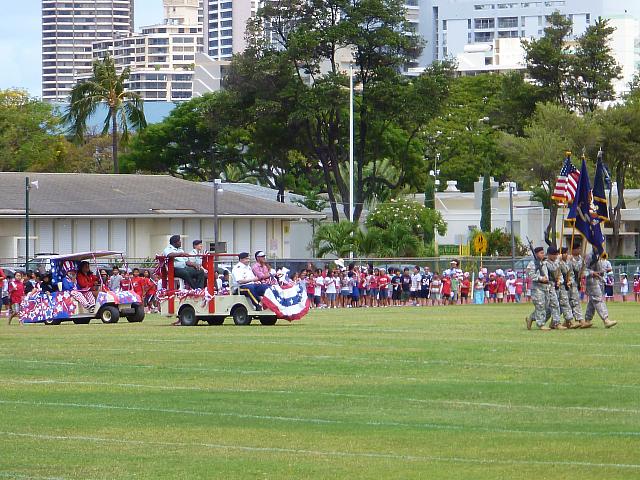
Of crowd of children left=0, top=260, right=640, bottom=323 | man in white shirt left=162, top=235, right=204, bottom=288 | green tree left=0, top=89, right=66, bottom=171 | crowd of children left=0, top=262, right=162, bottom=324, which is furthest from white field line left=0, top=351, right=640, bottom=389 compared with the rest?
green tree left=0, top=89, right=66, bottom=171

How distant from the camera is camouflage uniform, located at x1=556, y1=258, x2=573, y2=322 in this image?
29203 millimetres

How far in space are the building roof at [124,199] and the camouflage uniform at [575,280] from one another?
3743cm

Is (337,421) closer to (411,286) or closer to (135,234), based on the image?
(411,286)

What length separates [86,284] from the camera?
126 feet

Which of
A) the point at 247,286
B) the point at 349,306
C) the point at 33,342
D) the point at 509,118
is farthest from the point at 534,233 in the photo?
the point at 33,342

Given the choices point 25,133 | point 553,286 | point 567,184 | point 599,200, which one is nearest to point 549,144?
point 567,184

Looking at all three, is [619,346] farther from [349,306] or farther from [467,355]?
[349,306]

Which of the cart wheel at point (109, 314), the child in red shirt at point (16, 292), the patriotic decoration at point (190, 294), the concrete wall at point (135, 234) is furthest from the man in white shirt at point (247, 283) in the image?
the concrete wall at point (135, 234)

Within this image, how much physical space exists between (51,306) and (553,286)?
1481 cm

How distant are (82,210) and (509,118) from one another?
95.2 feet

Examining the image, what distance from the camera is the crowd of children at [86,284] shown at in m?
38.6

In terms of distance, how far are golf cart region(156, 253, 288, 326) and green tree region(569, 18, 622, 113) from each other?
4880 centimetres

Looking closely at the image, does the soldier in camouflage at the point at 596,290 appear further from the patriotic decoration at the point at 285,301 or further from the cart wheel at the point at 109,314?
the cart wheel at the point at 109,314

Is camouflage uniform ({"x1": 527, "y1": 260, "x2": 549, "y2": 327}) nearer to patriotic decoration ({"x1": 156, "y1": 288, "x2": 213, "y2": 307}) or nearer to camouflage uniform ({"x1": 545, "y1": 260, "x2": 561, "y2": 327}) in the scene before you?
camouflage uniform ({"x1": 545, "y1": 260, "x2": 561, "y2": 327})
